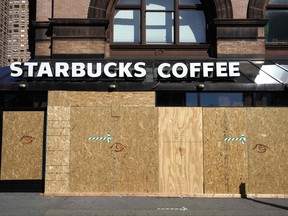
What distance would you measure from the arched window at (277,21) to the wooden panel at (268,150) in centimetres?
521

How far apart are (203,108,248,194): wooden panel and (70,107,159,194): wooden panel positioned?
1.68 metres

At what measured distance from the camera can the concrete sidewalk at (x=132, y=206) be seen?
9891 mm

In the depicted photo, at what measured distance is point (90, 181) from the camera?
41.0 ft

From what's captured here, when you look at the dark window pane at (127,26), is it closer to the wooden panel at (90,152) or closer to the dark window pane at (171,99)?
the dark window pane at (171,99)

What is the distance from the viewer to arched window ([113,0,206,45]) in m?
16.7

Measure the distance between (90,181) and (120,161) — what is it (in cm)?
115

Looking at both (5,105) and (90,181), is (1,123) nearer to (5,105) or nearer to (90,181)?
(5,105)

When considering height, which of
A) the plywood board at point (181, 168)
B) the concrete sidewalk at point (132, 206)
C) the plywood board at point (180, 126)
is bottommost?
the concrete sidewalk at point (132, 206)

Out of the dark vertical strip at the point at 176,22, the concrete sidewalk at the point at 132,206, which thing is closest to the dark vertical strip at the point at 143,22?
the dark vertical strip at the point at 176,22

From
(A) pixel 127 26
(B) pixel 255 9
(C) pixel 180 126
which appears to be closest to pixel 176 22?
(A) pixel 127 26

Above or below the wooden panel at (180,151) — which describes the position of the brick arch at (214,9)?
above

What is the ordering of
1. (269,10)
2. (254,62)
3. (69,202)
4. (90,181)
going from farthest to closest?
(269,10) < (254,62) < (90,181) < (69,202)

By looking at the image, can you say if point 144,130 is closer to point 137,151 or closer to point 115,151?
point 137,151

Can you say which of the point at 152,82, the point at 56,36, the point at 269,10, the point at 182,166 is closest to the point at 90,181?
the point at 182,166
